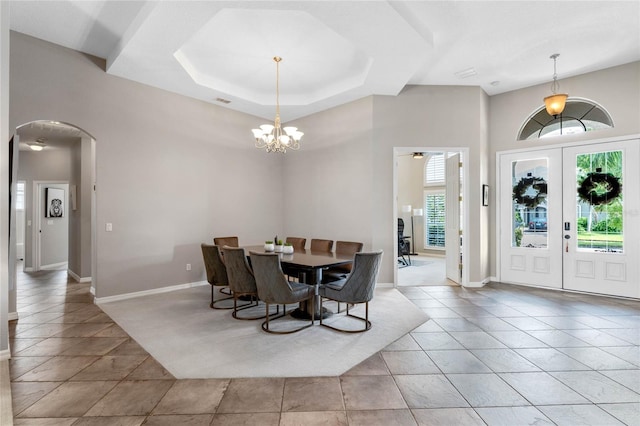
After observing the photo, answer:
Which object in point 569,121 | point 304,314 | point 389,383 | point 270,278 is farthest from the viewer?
point 569,121

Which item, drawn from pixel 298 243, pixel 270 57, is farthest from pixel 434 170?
pixel 270 57

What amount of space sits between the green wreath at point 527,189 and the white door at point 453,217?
99 cm

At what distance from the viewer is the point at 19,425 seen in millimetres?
1896

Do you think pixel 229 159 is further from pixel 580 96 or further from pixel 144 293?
pixel 580 96

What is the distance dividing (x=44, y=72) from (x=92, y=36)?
754 mm

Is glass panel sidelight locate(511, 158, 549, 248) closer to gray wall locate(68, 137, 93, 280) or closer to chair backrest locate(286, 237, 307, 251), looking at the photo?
chair backrest locate(286, 237, 307, 251)

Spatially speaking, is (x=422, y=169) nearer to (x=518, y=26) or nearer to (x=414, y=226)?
(x=414, y=226)

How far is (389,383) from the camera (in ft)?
7.80

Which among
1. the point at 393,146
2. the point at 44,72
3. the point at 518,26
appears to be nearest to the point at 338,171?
the point at 393,146

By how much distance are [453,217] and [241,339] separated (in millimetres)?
4340

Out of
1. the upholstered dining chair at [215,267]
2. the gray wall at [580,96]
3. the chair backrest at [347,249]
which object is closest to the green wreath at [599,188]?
the gray wall at [580,96]

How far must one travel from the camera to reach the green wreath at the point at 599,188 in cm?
472

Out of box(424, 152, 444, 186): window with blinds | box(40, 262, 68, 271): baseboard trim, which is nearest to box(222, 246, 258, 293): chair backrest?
box(40, 262, 68, 271): baseboard trim

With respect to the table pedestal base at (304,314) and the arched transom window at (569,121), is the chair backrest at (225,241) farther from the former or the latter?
the arched transom window at (569,121)
